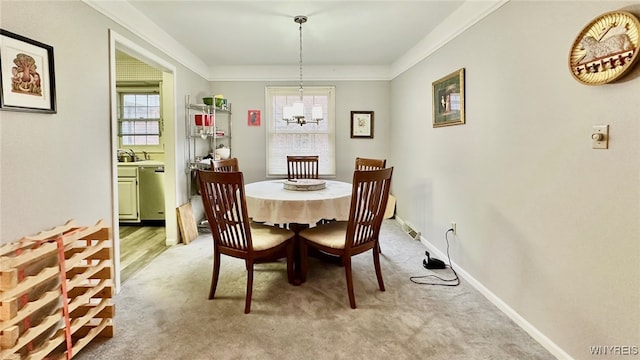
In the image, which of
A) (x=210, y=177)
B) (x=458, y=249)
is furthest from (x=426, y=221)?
(x=210, y=177)

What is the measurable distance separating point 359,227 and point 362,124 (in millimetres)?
2902

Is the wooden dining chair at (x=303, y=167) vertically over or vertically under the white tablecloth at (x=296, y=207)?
over

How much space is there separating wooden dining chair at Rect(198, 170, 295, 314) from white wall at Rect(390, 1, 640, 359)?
1.57m

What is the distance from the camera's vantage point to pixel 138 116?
16.2 ft

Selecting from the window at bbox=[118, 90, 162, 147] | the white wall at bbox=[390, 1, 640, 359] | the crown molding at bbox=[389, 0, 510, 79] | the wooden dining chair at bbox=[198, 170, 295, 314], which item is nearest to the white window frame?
the window at bbox=[118, 90, 162, 147]

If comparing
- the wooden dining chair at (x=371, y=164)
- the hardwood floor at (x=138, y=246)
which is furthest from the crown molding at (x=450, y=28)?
the hardwood floor at (x=138, y=246)

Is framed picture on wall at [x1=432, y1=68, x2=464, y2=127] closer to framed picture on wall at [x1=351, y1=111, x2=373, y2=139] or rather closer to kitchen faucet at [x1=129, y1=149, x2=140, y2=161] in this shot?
framed picture on wall at [x1=351, y1=111, x2=373, y2=139]

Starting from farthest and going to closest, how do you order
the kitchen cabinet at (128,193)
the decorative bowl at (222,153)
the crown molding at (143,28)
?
the decorative bowl at (222,153) → the kitchen cabinet at (128,193) → the crown molding at (143,28)

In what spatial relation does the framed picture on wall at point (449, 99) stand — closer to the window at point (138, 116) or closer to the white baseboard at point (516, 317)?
the white baseboard at point (516, 317)

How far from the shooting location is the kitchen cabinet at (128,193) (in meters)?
4.24

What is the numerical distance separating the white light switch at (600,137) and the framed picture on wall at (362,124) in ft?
11.5

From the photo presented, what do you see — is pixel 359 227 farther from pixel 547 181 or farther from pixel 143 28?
pixel 143 28

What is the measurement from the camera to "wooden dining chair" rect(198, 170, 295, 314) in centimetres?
203

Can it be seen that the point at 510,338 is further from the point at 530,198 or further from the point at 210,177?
the point at 210,177
